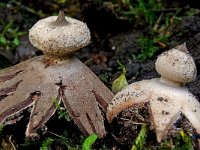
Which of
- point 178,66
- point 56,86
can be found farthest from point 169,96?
point 56,86

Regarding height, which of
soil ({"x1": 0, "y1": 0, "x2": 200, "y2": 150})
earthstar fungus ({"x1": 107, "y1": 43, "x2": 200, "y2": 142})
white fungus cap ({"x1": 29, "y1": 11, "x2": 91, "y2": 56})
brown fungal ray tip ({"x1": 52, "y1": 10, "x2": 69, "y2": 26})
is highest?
brown fungal ray tip ({"x1": 52, "y1": 10, "x2": 69, "y2": 26})

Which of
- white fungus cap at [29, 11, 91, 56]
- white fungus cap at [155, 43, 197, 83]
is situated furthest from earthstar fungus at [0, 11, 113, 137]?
white fungus cap at [155, 43, 197, 83]

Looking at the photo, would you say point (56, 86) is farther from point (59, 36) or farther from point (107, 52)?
point (107, 52)

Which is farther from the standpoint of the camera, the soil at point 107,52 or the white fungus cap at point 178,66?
the soil at point 107,52

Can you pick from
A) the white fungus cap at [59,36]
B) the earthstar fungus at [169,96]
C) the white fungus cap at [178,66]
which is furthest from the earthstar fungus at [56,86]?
the white fungus cap at [178,66]

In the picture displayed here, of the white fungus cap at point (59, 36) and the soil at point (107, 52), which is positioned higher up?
the white fungus cap at point (59, 36)

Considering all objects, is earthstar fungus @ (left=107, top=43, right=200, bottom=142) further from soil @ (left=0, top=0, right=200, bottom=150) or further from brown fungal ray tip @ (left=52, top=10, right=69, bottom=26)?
brown fungal ray tip @ (left=52, top=10, right=69, bottom=26)

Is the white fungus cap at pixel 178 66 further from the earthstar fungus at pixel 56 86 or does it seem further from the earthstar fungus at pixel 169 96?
the earthstar fungus at pixel 56 86
